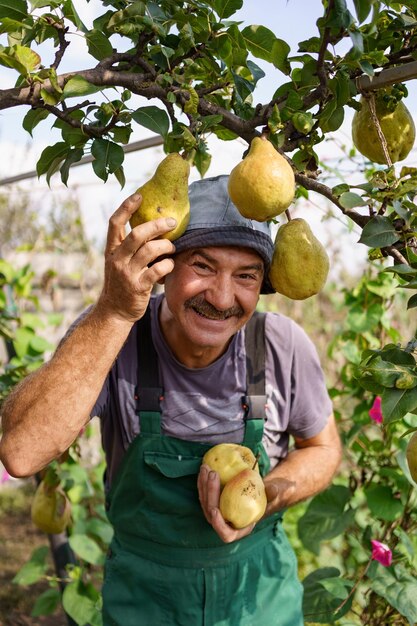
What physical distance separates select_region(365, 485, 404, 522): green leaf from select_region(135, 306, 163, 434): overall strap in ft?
3.16

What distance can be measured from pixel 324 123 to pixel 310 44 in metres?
0.13

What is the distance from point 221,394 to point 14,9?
43.5 inches

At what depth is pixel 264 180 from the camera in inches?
48.4

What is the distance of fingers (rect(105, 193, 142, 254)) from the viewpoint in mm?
1337

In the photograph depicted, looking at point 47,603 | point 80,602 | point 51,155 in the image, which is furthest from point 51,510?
point 51,155

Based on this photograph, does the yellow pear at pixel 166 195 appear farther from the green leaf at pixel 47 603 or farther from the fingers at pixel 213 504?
the green leaf at pixel 47 603

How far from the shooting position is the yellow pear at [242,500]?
165 centimetres

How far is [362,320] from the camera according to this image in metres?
2.78

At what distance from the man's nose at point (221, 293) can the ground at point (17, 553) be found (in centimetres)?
252

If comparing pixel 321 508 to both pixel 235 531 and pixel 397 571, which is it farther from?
pixel 235 531

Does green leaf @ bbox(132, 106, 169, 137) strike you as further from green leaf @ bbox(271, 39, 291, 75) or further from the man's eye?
the man's eye

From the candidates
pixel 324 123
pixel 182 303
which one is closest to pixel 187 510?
pixel 182 303

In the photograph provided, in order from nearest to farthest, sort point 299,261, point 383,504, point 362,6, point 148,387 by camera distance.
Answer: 1. point 362,6
2. point 299,261
3. point 148,387
4. point 383,504

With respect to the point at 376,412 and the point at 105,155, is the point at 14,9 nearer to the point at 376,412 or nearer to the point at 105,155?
the point at 105,155
